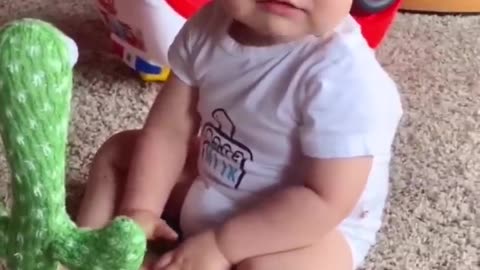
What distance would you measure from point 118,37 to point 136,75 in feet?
0.16

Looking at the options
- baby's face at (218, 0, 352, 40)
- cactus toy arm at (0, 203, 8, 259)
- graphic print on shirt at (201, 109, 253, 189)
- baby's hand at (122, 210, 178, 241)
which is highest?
baby's face at (218, 0, 352, 40)

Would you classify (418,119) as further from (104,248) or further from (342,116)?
(104,248)

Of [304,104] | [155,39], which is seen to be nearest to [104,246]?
Result: [304,104]

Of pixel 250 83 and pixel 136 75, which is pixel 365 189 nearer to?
pixel 250 83

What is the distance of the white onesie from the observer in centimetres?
75

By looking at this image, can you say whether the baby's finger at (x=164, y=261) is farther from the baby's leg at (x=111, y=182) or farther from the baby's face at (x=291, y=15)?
the baby's face at (x=291, y=15)

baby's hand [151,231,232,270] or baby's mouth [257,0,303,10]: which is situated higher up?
baby's mouth [257,0,303,10]

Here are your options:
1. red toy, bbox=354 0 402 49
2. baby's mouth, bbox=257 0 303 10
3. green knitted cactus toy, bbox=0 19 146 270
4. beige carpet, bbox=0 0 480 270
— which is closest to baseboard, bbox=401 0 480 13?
beige carpet, bbox=0 0 480 270

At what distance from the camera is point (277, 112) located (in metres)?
0.77

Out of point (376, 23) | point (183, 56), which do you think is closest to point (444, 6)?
point (376, 23)

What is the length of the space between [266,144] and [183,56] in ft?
0.35

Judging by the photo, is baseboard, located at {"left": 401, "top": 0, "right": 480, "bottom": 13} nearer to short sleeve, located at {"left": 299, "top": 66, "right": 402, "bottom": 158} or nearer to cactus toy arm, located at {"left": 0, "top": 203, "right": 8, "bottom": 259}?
short sleeve, located at {"left": 299, "top": 66, "right": 402, "bottom": 158}

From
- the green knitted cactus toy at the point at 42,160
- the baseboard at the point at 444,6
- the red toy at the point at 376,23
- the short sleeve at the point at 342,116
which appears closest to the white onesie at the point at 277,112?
the short sleeve at the point at 342,116

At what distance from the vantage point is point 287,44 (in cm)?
78
